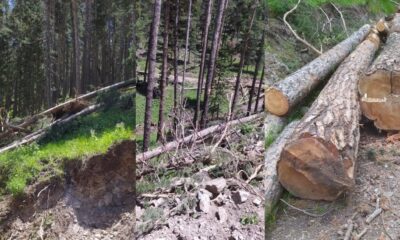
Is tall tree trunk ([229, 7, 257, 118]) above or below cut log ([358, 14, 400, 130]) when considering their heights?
above

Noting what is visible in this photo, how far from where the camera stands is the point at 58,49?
7.34 ft

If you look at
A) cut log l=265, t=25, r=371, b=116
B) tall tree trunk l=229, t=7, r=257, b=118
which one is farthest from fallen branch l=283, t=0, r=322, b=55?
tall tree trunk l=229, t=7, r=257, b=118

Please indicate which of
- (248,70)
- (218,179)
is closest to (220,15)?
(248,70)

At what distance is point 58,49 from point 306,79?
1.79 m

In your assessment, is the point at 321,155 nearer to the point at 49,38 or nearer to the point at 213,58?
the point at 213,58

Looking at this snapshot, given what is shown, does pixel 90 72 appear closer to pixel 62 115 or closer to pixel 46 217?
pixel 62 115

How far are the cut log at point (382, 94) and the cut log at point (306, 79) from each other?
1.20 ft

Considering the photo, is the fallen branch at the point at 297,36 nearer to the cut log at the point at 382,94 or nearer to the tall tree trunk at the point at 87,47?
the cut log at the point at 382,94

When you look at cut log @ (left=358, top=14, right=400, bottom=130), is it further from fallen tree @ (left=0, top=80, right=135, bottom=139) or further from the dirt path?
fallen tree @ (left=0, top=80, right=135, bottom=139)

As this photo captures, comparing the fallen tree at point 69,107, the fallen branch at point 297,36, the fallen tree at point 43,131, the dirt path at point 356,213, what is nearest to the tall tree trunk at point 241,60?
the fallen tree at point 69,107

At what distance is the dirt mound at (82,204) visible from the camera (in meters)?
Answer: 2.09

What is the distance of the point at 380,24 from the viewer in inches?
155

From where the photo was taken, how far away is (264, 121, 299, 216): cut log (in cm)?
272

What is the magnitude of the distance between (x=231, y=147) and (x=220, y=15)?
638 mm
